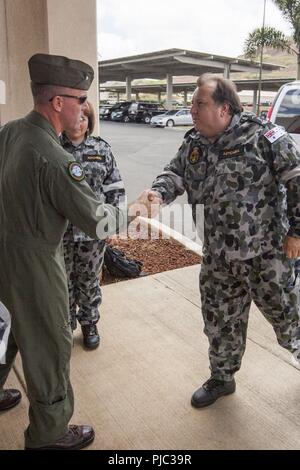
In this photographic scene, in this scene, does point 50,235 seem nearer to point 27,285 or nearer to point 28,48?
A: point 27,285

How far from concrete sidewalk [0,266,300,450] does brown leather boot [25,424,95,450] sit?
0.06 metres

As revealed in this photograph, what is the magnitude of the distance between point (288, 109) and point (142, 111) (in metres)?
25.2

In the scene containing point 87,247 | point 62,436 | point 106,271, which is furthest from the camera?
point 106,271

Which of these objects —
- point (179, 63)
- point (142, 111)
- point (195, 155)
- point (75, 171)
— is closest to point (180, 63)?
point (179, 63)

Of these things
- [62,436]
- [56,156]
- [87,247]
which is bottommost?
[62,436]

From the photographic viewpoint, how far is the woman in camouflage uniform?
2854mm

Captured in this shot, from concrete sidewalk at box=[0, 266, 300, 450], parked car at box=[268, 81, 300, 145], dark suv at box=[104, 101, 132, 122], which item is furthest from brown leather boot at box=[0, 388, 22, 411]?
dark suv at box=[104, 101, 132, 122]

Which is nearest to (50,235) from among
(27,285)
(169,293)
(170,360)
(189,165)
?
(27,285)

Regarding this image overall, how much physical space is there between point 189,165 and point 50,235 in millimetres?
910

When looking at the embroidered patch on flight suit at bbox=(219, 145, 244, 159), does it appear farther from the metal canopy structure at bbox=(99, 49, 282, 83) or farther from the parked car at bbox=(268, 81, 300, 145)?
the metal canopy structure at bbox=(99, 49, 282, 83)

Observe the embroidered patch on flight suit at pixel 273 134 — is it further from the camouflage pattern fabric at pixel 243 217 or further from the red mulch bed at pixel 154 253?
the red mulch bed at pixel 154 253

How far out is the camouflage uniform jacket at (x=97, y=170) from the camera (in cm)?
285

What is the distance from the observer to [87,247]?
2.96 m

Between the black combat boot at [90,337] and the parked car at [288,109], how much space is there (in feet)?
15.8
